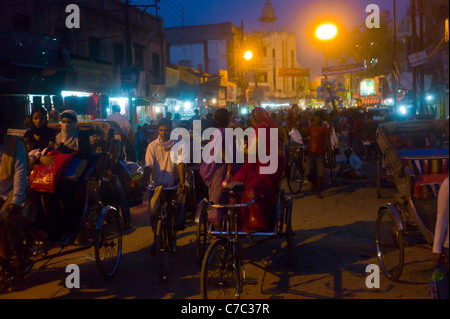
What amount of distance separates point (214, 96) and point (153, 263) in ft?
110

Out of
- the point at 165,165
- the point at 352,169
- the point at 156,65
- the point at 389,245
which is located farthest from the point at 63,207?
the point at 156,65

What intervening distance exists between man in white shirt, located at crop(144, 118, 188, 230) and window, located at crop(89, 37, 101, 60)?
1632 cm

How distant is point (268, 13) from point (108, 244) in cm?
8295

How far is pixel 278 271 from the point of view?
19.0 ft

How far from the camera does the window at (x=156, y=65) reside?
95.0ft

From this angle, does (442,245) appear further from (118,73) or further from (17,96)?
(118,73)

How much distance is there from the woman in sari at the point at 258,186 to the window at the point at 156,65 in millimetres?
24368

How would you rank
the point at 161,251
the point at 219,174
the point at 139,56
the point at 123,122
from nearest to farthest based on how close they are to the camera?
the point at 161,251
the point at 219,174
the point at 123,122
the point at 139,56

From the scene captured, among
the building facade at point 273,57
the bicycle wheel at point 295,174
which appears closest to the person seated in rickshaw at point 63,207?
the bicycle wheel at point 295,174

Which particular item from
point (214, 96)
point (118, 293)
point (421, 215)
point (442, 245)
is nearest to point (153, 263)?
point (118, 293)

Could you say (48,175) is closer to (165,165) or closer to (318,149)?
(165,165)

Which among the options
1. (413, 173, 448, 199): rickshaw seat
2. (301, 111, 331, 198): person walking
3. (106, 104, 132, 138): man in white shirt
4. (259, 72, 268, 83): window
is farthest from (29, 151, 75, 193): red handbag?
(259, 72, 268, 83): window

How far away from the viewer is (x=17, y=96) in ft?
50.5
